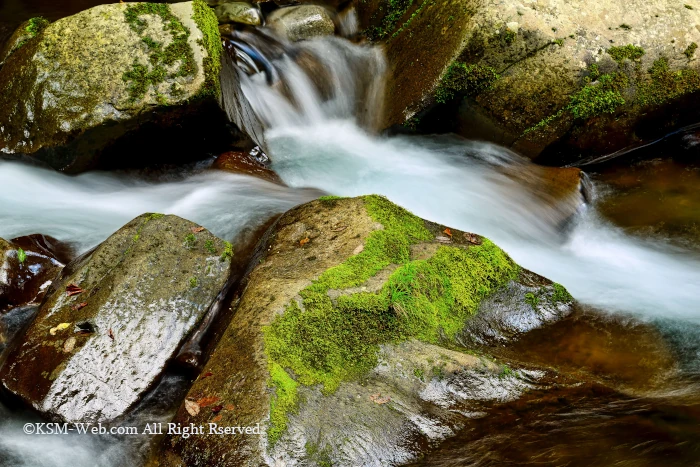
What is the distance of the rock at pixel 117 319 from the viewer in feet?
11.3

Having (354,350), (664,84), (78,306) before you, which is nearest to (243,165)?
(78,306)

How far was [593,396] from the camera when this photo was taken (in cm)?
342

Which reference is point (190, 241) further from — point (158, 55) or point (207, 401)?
point (158, 55)

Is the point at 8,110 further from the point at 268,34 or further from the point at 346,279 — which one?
the point at 346,279

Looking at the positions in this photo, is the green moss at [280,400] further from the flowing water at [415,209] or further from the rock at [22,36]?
the rock at [22,36]

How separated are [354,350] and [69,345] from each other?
1796mm

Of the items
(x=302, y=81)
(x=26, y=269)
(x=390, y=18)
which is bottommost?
(x=26, y=269)

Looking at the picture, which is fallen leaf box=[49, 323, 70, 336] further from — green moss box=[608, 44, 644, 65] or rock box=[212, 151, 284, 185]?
green moss box=[608, 44, 644, 65]

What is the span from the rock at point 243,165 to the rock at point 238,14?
330 cm

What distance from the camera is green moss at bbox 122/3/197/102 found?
5.66 metres

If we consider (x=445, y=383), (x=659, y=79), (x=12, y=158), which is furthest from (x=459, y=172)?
(x=12, y=158)

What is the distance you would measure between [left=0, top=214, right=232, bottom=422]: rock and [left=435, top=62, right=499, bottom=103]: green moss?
139 inches

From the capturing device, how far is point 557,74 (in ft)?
21.3

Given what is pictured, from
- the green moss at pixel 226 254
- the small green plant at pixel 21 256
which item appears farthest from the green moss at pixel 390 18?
the small green plant at pixel 21 256
